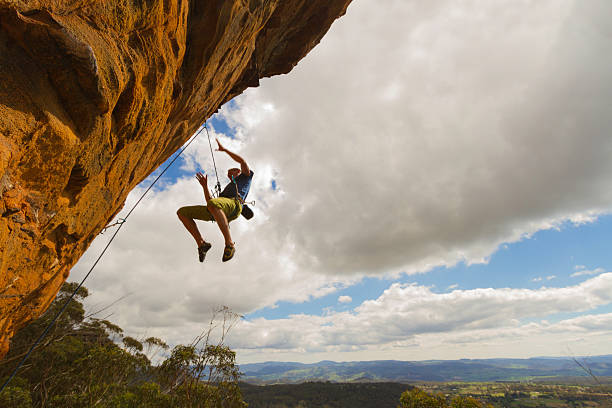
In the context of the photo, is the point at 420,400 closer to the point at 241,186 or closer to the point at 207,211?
the point at 241,186

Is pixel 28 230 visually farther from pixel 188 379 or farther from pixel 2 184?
pixel 188 379

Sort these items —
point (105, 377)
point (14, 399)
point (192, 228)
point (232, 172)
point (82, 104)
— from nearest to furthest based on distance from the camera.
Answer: point (82, 104)
point (192, 228)
point (232, 172)
point (14, 399)
point (105, 377)

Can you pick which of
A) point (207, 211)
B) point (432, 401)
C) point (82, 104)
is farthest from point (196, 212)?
point (432, 401)

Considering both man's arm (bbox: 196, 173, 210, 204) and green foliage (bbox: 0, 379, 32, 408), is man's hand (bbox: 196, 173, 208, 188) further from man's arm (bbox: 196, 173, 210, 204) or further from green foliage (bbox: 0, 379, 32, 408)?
green foliage (bbox: 0, 379, 32, 408)

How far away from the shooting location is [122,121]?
185 inches

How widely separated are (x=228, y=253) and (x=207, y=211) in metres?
0.95

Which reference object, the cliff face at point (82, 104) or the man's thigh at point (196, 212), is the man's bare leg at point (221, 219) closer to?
the man's thigh at point (196, 212)

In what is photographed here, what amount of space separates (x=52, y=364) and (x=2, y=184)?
68.1 feet

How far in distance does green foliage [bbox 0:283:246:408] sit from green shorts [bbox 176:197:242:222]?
637 centimetres

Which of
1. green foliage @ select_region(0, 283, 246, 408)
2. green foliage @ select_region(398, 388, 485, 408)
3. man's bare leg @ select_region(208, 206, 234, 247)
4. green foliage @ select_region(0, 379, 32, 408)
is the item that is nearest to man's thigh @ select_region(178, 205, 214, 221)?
man's bare leg @ select_region(208, 206, 234, 247)

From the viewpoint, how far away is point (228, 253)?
593 cm

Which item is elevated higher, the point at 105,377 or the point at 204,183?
the point at 204,183

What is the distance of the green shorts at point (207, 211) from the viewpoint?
18.9 ft

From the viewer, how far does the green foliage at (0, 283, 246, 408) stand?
1208 cm
